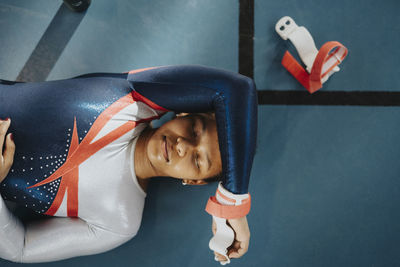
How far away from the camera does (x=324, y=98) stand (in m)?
1.36

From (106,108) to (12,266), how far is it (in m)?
0.92

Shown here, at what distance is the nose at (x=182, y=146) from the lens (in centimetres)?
90

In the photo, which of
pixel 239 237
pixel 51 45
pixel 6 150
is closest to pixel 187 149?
pixel 239 237

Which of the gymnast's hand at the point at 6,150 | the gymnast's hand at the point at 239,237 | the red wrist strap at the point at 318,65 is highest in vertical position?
the red wrist strap at the point at 318,65

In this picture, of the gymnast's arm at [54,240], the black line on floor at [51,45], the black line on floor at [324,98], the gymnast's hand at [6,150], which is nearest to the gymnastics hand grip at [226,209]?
the gymnast's arm at [54,240]

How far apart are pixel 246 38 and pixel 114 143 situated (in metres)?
0.80

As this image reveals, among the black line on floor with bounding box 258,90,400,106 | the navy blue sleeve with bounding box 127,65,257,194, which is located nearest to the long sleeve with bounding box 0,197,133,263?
the navy blue sleeve with bounding box 127,65,257,194

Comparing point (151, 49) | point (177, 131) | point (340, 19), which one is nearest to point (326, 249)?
point (177, 131)

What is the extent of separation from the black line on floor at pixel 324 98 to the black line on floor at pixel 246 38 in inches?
5.4

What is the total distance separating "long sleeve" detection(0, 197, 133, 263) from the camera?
1076mm

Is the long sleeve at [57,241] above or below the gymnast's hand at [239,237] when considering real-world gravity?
below

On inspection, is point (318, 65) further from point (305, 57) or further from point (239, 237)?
point (239, 237)

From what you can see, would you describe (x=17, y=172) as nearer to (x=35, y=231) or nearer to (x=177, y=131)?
(x=35, y=231)

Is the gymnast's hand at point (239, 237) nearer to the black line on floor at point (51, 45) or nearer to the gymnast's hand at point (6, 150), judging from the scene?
the gymnast's hand at point (6, 150)
